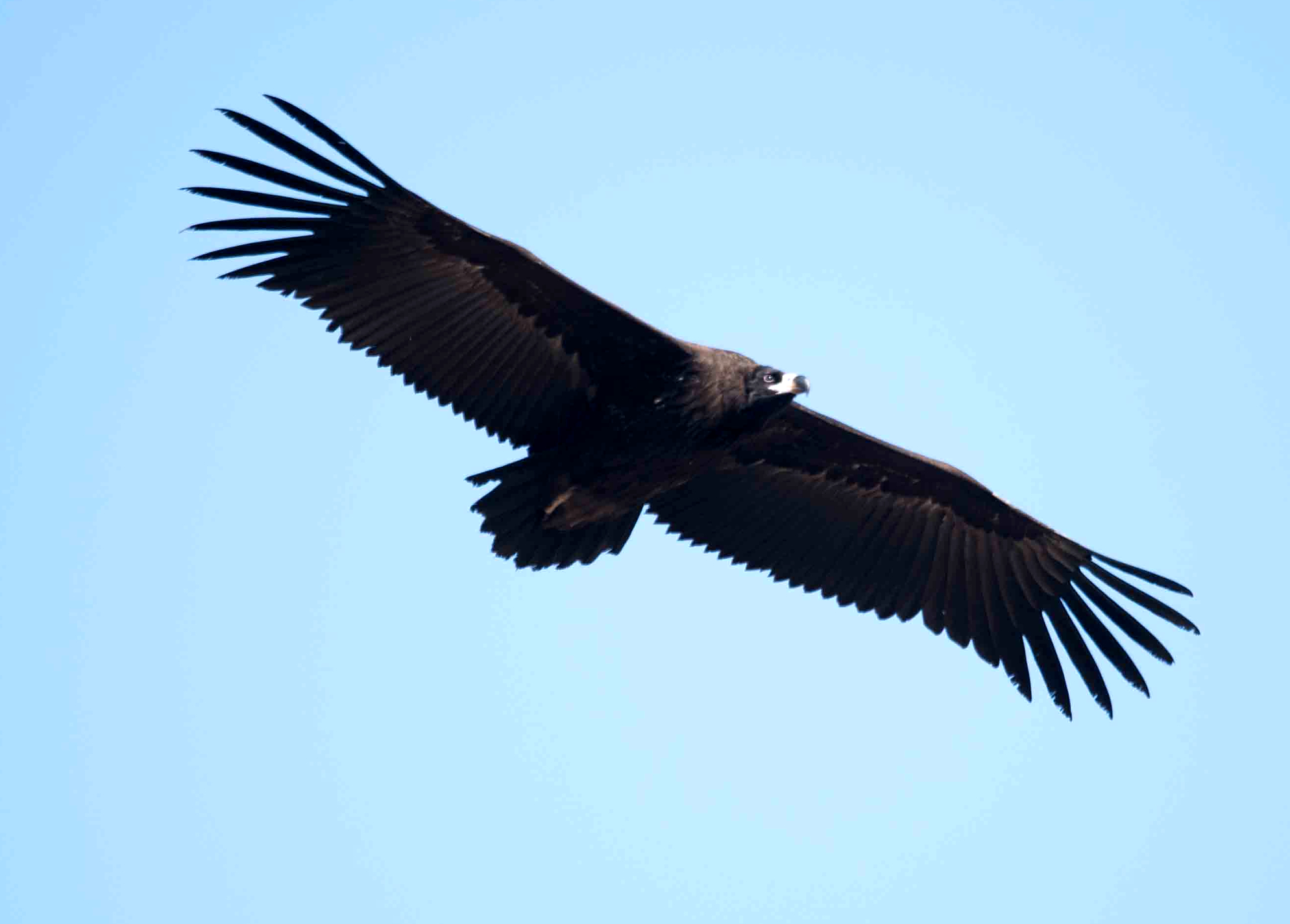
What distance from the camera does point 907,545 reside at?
15445 millimetres

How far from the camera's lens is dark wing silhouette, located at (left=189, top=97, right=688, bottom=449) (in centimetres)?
1339

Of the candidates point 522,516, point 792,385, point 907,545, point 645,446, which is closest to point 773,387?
point 792,385

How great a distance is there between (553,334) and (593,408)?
597mm

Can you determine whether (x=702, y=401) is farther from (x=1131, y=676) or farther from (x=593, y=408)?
(x=1131, y=676)

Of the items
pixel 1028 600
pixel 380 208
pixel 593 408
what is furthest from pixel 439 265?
pixel 1028 600

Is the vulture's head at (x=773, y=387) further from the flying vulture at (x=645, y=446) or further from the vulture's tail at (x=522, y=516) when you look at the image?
the vulture's tail at (x=522, y=516)

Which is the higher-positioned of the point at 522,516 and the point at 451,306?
the point at 451,306

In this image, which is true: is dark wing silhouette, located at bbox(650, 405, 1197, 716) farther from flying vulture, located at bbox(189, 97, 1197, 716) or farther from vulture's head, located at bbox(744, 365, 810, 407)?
vulture's head, located at bbox(744, 365, 810, 407)

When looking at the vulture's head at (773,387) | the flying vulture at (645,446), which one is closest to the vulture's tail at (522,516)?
the flying vulture at (645,446)

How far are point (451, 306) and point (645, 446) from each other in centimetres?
168

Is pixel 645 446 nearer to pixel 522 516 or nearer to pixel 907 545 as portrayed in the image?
pixel 522 516

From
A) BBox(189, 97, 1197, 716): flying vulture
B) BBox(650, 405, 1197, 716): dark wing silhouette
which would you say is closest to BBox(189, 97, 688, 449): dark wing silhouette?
BBox(189, 97, 1197, 716): flying vulture

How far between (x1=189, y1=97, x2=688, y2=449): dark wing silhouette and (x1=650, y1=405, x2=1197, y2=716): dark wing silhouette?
62.8 inches

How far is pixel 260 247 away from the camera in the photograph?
43.8 ft
